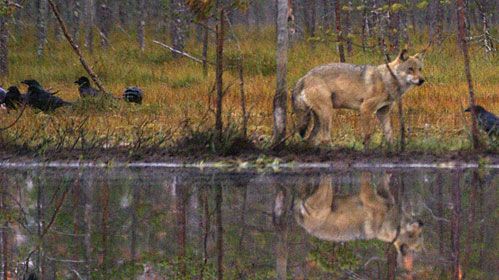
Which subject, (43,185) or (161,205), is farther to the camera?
(43,185)

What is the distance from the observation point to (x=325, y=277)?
7195mm

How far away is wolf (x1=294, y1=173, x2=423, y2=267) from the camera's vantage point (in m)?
8.58

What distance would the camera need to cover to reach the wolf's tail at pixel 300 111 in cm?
1449

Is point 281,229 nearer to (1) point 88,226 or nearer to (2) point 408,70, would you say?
(1) point 88,226

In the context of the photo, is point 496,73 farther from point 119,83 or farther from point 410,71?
point 410,71

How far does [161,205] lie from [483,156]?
16.6ft

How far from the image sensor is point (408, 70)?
14633mm

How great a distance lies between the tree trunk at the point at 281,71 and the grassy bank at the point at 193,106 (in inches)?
8.0

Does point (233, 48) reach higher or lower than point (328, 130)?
higher

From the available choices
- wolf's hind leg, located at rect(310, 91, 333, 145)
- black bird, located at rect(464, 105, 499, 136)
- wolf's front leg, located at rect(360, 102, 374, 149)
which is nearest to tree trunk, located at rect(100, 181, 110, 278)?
wolf's hind leg, located at rect(310, 91, 333, 145)

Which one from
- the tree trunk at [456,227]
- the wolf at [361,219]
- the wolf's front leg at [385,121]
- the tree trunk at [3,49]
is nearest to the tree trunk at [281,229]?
the wolf at [361,219]

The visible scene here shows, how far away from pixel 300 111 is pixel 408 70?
1.50m

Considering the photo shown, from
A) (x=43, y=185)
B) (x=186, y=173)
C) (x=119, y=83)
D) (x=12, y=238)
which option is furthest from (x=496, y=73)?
(x=12, y=238)

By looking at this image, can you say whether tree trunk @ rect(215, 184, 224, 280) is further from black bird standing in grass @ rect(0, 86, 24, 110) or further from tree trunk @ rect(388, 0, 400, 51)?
black bird standing in grass @ rect(0, 86, 24, 110)
